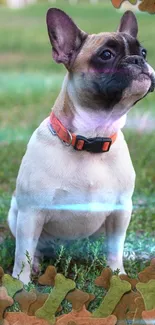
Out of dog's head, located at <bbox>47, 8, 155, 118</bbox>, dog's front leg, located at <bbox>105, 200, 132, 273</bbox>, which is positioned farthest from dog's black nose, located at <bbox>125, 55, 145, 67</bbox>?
dog's front leg, located at <bbox>105, 200, 132, 273</bbox>

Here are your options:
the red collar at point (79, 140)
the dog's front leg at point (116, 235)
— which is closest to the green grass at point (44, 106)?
the dog's front leg at point (116, 235)

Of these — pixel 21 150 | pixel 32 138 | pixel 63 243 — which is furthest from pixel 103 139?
pixel 21 150

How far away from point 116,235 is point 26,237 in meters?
0.23

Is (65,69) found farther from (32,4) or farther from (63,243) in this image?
(63,243)

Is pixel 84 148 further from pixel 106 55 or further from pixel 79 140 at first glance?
pixel 106 55

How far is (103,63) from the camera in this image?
1703mm

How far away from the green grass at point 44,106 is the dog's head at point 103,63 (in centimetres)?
8

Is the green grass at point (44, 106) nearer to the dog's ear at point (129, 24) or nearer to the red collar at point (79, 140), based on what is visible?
the dog's ear at point (129, 24)

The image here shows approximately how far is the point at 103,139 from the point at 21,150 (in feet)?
1.61

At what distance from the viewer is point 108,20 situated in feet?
6.08

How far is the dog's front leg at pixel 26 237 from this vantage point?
6.20 ft

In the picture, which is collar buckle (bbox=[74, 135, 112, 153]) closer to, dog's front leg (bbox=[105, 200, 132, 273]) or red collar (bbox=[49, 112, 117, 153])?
red collar (bbox=[49, 112, 117, 153])

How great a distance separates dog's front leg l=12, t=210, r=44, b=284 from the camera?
1.89 m

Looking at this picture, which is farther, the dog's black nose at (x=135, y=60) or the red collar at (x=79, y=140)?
the red collar at (x=79, y=140)
